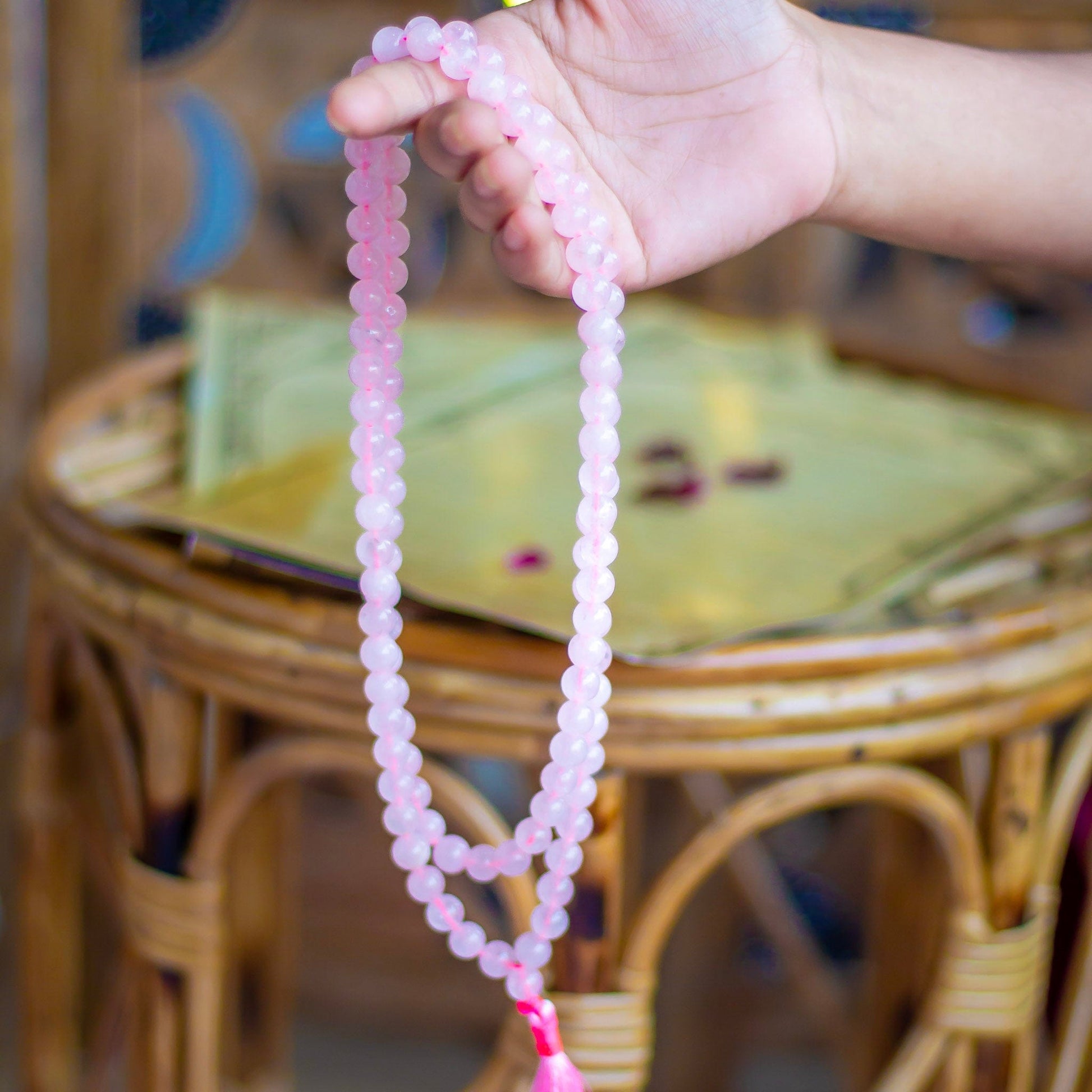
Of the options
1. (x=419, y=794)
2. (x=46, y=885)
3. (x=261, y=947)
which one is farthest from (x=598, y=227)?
(x=261, y=947)

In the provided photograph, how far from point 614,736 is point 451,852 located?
0.08 meters

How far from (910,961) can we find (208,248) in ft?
2.96

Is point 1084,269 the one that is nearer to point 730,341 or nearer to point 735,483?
point 735,483

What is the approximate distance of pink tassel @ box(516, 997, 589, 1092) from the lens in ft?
1.41

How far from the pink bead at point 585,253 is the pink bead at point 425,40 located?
75 mm

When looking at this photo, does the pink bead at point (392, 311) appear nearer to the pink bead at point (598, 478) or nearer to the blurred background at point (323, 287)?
the pink bead at point (598, 478)

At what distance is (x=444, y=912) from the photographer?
0.44 metres

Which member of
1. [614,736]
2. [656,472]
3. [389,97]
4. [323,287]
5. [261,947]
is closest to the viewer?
[389,97]

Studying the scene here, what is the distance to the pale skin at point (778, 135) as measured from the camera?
444 mm

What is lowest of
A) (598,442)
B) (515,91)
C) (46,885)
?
(46,885)

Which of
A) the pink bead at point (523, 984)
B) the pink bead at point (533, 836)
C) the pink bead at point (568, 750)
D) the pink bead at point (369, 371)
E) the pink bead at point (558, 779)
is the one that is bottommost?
the pink bead at point (523, 984)

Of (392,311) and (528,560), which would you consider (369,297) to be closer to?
(392,311)

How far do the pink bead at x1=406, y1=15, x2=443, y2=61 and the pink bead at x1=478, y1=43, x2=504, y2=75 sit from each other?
14mm

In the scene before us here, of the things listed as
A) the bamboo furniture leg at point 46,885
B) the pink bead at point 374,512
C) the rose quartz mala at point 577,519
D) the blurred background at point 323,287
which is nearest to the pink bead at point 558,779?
the rose quartz mala at point 577,519
